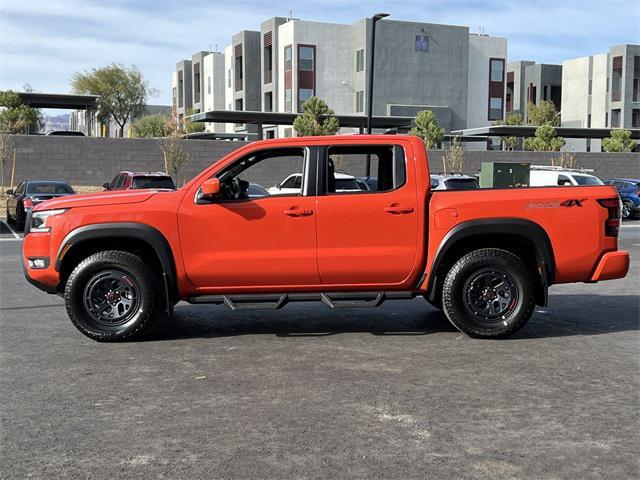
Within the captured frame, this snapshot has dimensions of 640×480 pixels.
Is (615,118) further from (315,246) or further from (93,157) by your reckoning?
(315,246)

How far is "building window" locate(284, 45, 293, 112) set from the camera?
62856 mm

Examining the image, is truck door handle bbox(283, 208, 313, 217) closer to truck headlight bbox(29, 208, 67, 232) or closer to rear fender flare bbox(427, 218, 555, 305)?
rear fender flare bbox(427, 218, 555, 305)

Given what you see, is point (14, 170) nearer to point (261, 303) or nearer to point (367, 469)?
point (261, 303)

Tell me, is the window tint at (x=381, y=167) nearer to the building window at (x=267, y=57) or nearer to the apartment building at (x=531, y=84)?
the building window at (x=267, y=57)

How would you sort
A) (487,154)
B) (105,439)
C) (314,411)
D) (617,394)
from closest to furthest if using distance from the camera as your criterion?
(105,439) < (314,411) < (617,394) < (487,154)

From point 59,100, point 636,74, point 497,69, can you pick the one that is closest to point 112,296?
point 59,100

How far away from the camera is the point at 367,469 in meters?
4.23

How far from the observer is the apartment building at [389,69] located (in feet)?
203

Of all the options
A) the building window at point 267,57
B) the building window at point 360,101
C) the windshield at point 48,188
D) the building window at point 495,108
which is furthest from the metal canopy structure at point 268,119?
the windshield at point 48,188

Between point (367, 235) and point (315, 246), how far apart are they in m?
0.54

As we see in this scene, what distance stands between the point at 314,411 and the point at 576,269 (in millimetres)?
3695

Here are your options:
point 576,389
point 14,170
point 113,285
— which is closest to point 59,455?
point 113,285

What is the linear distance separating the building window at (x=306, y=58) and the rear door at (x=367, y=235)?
56.4 metres

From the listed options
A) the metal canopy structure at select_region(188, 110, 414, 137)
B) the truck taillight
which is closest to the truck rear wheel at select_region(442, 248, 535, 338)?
the truck taillight
